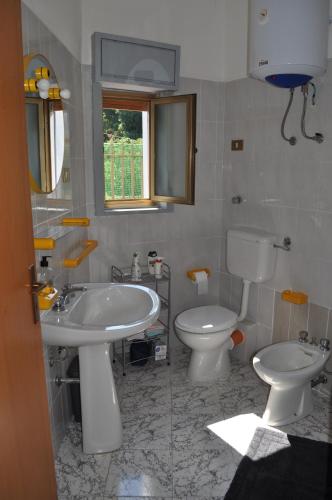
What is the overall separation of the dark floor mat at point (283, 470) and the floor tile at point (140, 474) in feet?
1.02

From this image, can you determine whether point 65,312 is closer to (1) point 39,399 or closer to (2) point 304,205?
(1) point 39,399

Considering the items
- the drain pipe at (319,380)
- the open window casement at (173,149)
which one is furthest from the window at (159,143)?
the drain pipe at (319,380)

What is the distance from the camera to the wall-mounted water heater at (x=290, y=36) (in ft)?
6.02

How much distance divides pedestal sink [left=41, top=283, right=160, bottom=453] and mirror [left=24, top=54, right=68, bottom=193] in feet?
1.95

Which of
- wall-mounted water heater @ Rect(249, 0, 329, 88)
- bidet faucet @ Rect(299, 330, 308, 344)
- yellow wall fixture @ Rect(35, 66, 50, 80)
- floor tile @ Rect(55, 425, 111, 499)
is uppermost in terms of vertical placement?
wall-mounted water heater @ Rect(249, 0, 329, 88)

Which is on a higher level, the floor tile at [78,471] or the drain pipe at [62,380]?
the drain pipe at [62,380]

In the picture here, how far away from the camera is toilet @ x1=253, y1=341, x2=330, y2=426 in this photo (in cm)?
215

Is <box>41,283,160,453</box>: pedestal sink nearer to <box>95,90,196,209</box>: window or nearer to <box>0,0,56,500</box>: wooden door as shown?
<box>0,0,56,500</box>: wooden door

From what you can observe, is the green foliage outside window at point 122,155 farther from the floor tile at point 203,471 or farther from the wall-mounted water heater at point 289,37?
the floor tile at point 203,471

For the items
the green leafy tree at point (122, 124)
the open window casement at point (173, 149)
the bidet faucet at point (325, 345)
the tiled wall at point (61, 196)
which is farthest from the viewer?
the green leafy tree at point (122, 124)

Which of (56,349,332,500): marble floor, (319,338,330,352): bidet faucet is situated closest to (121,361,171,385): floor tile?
(56,349,332,500): marble floor

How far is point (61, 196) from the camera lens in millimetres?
2033

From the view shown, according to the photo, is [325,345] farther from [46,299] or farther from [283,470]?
[46,299]

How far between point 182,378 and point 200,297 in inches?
26.7
